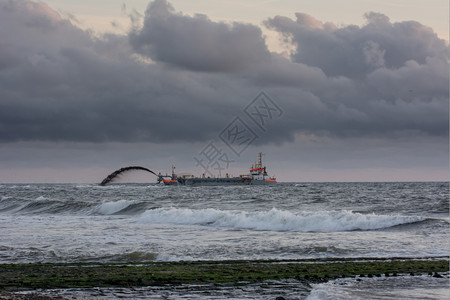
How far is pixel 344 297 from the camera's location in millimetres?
10820

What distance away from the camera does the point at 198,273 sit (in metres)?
13.5

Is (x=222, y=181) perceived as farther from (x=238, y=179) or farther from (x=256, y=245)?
(x=256, y=245)

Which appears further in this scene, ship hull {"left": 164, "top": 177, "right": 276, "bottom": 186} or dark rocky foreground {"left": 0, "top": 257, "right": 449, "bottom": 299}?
ship hull {"left": 164, "top": 177, "right": 276, "bottom": 186}

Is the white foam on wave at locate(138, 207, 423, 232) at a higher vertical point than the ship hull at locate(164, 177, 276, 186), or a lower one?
lower

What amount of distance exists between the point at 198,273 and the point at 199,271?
377 millimetres

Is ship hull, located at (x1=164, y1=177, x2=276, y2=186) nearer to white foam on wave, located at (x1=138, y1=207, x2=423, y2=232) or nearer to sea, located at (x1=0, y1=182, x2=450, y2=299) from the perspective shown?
sea, located at (x1=0, y1=182, x2=450, y2=299)

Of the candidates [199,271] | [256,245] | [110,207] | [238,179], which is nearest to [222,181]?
[238,179]

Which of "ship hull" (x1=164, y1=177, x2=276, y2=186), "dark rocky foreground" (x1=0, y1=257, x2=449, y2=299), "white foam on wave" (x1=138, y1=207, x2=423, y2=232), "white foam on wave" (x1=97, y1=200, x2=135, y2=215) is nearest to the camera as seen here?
"dark rocky foreground" (x1=0, y1=257, x2=449, y2=299)

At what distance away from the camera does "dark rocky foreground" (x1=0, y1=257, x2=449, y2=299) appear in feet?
39.2

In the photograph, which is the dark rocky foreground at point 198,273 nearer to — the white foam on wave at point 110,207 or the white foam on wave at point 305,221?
the white foam on wave at point 305,221

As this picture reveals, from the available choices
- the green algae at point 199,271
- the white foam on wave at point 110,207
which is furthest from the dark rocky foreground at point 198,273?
the white foam on wave at point 110,207

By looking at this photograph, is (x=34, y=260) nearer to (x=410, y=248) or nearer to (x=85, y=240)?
(x=85, y=240)

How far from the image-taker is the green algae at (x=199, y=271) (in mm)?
12305

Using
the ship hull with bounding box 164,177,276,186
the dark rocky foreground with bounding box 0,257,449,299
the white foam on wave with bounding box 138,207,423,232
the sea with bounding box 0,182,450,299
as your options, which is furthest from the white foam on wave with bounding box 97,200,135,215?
the ship hull with bounding box 164,177,276,186
